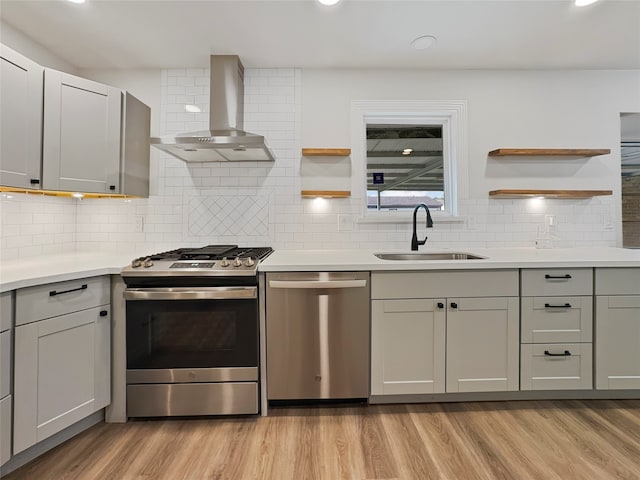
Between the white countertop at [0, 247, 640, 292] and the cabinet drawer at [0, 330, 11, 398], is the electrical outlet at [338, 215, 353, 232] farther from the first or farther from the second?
the cabinet drawer at [0, 330, 11, 398]

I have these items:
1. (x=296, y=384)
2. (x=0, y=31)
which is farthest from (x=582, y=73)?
(x=0, y=31)

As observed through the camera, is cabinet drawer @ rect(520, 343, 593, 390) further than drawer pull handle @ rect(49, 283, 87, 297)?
Yes

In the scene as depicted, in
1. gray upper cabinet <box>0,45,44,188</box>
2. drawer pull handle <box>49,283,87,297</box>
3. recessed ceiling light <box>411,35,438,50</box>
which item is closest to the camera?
drawer pull handle <box>49,283,87,297</box>

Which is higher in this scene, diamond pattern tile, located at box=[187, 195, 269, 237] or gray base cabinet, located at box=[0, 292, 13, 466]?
diamond pattern tile, located at box=[187, 195, 269, 237]

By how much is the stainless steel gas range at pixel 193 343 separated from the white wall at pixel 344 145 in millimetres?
852

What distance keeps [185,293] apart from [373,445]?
4.28ft

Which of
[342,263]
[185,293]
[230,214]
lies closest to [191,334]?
[185,293]

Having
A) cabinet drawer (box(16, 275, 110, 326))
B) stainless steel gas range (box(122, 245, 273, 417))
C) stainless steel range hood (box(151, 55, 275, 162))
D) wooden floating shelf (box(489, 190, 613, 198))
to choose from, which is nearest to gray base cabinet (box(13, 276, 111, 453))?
cabinet drawer (box(16, 275, 110, 326))

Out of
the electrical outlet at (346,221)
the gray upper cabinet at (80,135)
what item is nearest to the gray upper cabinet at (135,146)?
the gray upper cabinet at (80,135)

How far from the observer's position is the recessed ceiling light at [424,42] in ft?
7.75

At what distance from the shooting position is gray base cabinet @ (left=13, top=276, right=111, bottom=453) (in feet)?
5.22

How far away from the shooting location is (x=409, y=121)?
2910 millimetres

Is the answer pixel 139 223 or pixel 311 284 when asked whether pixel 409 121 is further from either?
pixel 139 223

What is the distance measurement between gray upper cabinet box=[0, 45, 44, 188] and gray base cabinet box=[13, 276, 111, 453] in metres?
0.71
